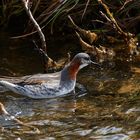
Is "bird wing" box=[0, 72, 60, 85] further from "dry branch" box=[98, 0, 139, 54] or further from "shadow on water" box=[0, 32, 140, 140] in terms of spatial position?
"dry branch" box=[98, 0, 139, 54]

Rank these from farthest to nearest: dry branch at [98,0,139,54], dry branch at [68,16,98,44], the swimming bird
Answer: dry branch at [68,16,98,44]
dry branch at [98,0,139,54]
the swimming bird

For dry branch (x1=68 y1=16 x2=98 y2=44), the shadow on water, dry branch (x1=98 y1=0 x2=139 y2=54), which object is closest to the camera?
the shadow on water

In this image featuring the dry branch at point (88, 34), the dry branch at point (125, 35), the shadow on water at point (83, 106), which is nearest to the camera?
the shadow on water at point (83, 106)

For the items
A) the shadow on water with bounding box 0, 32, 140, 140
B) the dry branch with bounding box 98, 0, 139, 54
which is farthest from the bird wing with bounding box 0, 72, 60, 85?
the dry branch with bounding box 98, 0, 139, 54

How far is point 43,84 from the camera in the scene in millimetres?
8984

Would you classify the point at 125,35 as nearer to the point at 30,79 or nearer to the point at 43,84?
the point at 43,84

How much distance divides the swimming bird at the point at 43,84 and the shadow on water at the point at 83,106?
12 centimetres

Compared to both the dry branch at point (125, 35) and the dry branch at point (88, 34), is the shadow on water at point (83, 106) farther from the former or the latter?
the dry branch at point (88, 34)

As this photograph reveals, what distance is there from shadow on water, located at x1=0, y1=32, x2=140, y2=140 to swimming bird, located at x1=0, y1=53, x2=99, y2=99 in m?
0.12

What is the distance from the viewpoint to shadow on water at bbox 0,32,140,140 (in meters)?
7.04

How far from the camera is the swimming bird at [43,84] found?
8820 mm

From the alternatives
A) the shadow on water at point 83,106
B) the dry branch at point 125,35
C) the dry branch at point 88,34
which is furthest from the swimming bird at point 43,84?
the dry branch at point 125,35

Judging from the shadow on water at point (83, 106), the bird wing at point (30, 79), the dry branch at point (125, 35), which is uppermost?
the dry branch at point (125, 35)

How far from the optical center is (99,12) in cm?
A: 1011
